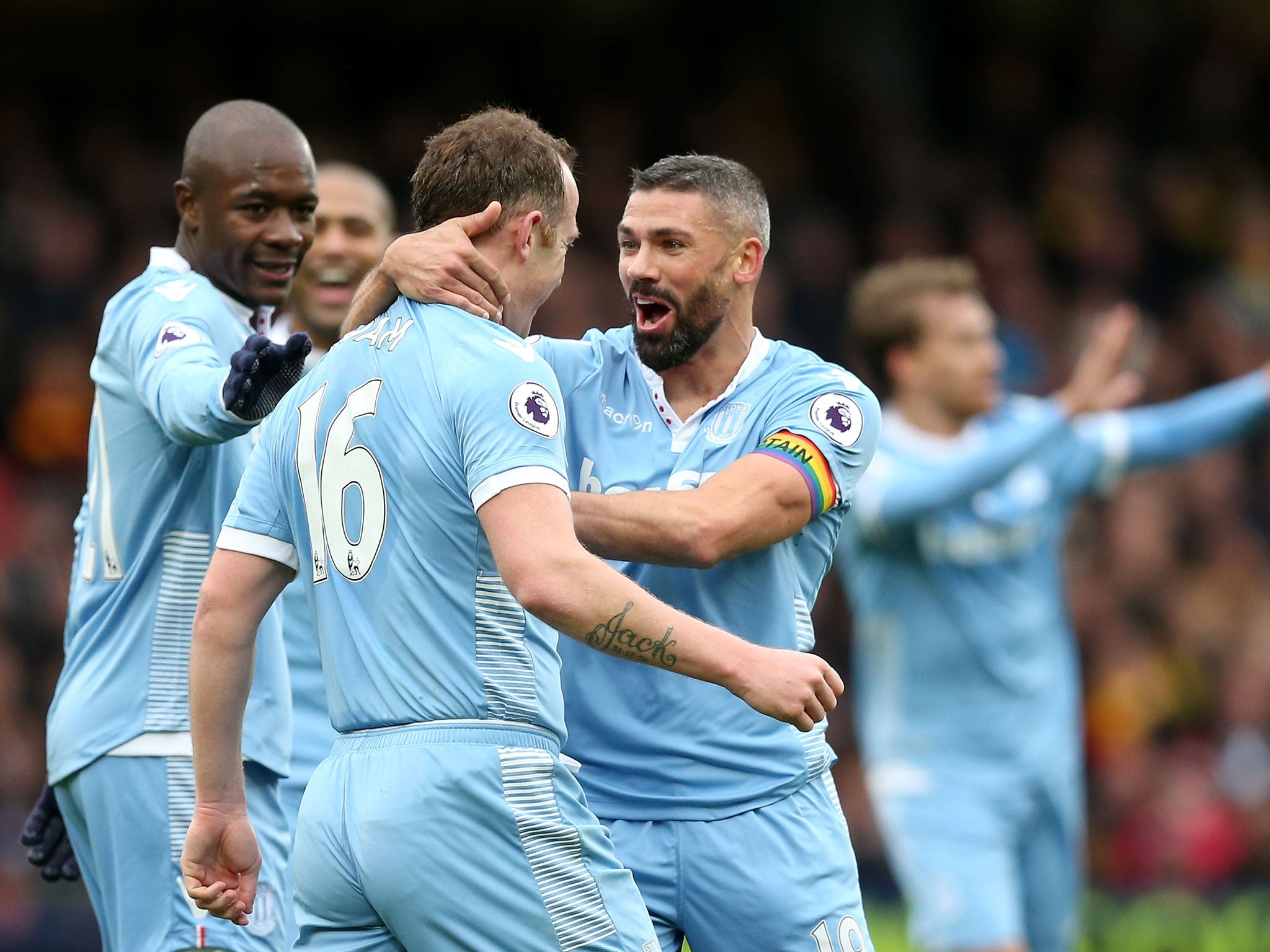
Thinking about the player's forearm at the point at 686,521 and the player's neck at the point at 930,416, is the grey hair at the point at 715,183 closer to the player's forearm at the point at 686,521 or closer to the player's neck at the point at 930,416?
the player's forearm at the point at 686,521

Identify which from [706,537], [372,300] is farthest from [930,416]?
[372,300]

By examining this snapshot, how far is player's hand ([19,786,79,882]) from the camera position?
15.2ft

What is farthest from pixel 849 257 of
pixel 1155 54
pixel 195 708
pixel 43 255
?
pixel 195 708

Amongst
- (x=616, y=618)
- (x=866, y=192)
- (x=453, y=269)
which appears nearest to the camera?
(x=616, y=618)

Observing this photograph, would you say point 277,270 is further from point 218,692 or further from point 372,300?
point 218,692

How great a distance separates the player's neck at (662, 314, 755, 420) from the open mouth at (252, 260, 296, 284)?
106 cm

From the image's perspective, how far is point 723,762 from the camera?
411 cm

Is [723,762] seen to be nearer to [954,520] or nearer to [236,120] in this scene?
[236,120]

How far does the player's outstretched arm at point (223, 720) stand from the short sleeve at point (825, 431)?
127 cm

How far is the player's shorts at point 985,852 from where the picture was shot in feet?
23.6

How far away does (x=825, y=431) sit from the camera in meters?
4.18

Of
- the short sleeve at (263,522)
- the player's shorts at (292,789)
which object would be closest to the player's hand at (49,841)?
the player's shorts at (292,789)

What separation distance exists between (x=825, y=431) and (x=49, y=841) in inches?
94.9

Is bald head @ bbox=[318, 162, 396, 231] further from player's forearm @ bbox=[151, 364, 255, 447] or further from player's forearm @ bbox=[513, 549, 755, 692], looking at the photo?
player's forearm @ bbox=[513, 549, 755, 692]
